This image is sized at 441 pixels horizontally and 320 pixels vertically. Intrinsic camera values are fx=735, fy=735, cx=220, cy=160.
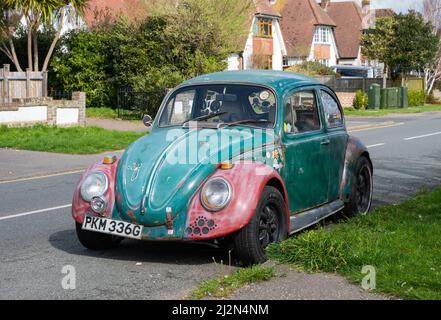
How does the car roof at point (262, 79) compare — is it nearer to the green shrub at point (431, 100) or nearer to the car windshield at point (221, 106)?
the car windshield at point (221, 106)

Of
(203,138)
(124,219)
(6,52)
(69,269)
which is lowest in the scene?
(69,269)

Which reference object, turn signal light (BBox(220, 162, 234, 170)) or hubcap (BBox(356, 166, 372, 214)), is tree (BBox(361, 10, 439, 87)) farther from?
turn signal light (BBox(220, 162, 234, 170))

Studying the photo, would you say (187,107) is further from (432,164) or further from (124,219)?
(432,164)

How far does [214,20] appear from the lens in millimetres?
28000

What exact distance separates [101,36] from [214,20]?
18.8 ft

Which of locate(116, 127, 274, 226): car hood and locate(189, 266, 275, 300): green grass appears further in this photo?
locate(116, 127, 274, 226): car hood

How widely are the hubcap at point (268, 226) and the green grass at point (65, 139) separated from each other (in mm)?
11135

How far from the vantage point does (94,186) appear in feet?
22.7

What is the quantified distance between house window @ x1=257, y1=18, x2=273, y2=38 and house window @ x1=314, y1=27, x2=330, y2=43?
330 inches

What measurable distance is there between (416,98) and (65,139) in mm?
29642

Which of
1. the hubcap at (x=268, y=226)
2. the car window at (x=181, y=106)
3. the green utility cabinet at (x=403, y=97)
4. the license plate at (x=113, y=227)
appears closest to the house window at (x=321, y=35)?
the green utility cabinet at (x=403, y=97)

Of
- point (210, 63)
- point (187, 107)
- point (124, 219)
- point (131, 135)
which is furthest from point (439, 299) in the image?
point (210, 63)

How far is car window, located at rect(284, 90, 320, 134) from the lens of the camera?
305 inches

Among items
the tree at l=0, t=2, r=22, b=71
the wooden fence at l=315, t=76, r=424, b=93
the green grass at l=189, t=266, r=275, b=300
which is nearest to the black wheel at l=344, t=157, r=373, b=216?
the green grass at l=189, t=266, r=275, b=300
